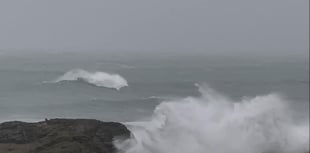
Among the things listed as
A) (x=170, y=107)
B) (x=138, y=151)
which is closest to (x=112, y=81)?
(x=170, y=107)

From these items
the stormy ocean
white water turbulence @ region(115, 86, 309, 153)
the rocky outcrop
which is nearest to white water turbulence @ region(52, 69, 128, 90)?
the stormy ocean

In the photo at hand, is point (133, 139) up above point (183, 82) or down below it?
below

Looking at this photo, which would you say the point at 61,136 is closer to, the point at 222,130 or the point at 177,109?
the point at 222,130

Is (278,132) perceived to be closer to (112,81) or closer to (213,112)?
(213,112)

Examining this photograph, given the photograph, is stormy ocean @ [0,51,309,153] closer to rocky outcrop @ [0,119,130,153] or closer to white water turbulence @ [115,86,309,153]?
white water turbulence @ [115,86,309,153]

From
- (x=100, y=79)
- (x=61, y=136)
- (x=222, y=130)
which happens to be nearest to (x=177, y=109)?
(x=222, y=130)

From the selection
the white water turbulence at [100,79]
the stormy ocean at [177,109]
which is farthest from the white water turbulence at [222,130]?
the white water turbulence at [100,79]

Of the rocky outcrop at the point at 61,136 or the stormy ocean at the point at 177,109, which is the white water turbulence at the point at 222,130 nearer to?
the stormy ocean at the point at 177,109
